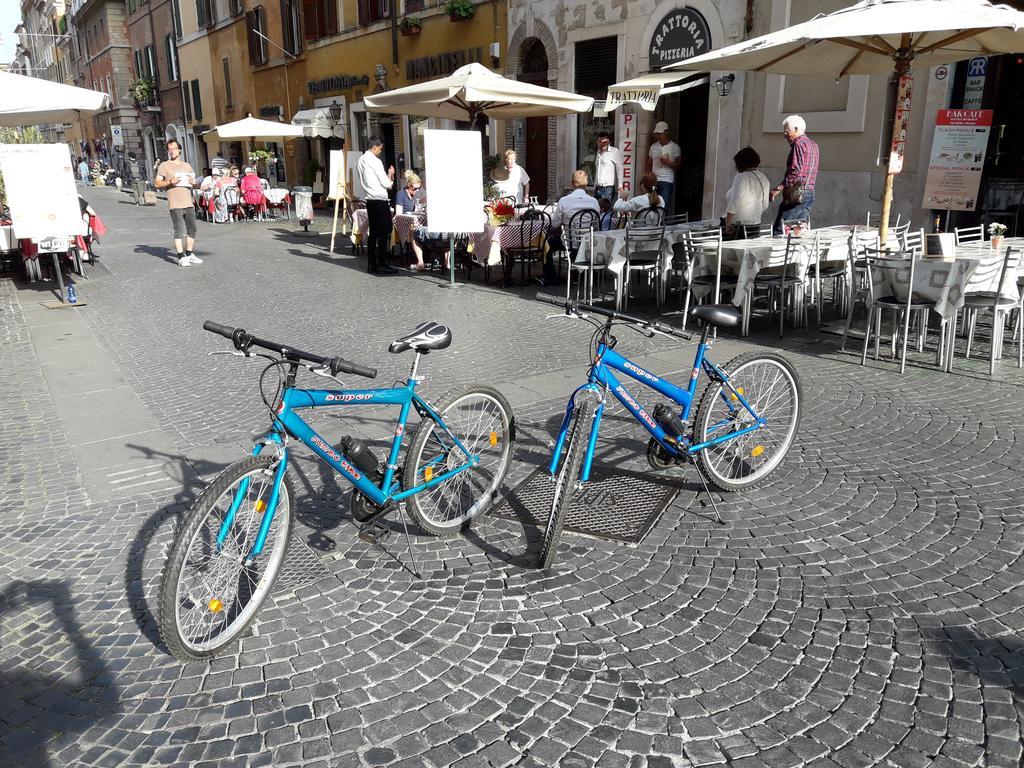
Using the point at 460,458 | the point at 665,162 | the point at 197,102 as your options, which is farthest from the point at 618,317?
the point at 197,102

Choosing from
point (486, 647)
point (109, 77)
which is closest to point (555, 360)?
point (486, 647)

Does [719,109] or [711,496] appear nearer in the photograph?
[711,496]

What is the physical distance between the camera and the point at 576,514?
13.2ft

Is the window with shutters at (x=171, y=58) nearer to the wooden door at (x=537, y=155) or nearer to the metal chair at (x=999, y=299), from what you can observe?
the wooden door at (x=537, y=155)

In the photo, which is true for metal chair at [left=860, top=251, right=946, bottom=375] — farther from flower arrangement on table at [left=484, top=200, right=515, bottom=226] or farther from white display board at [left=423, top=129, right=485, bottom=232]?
flower arrangement on table at [left=484, top=200, right=515, bottom=226]

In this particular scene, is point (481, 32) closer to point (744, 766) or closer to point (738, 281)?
point (738, 281)

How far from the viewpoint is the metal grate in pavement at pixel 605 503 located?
388cm

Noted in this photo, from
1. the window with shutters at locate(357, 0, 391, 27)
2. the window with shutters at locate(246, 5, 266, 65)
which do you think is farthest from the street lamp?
→ the window with shutters at locate(246, 5, 266, 65)

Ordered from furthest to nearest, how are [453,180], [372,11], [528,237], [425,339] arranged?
[372,11], [528,237], [453,180], [425,339]

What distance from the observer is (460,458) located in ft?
12.4

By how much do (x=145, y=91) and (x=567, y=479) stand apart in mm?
48848

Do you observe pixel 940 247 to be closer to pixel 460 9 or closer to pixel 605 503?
pixel 605 503

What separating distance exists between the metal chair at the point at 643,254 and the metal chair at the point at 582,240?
0.38 metres

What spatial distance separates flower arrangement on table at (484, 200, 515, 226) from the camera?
11.0 meters
